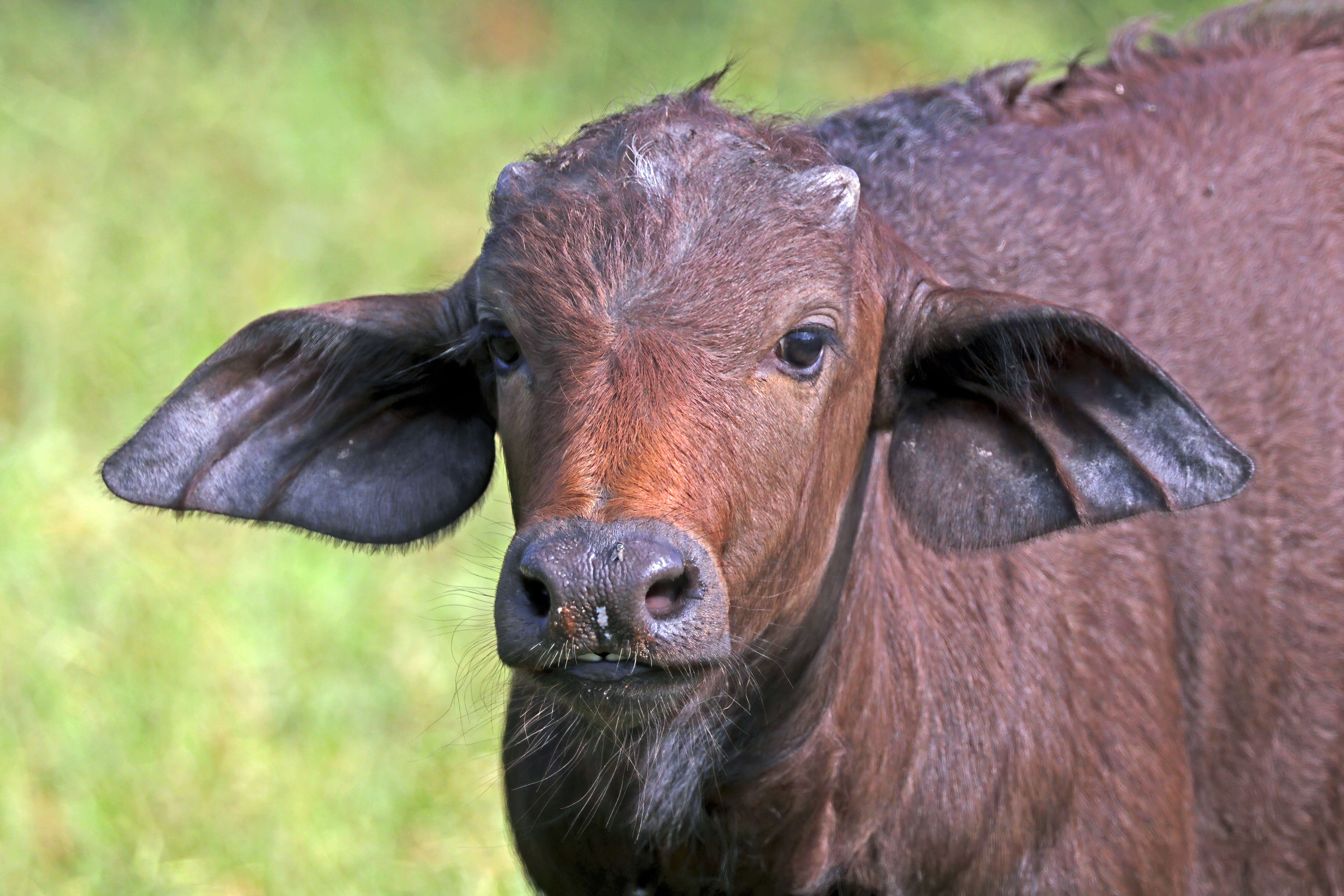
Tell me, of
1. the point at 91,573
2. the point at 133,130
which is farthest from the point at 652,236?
the point at 133,130

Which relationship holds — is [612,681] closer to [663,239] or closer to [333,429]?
[663,239]

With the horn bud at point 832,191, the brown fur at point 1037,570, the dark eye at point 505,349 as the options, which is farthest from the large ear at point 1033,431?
the dark eye at point 505,349

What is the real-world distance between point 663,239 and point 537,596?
932 millimetres

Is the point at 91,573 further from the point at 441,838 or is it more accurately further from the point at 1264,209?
the point at 1264,209

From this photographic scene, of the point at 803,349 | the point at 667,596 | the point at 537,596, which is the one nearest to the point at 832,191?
the point at 803,349

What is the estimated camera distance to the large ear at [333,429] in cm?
431

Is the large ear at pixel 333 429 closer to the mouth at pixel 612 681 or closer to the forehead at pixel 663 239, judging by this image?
the forehead at pixel 663 239

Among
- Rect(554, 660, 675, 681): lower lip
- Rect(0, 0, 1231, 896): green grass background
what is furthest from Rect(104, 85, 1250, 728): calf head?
Rect(0, 0, 1231, 896): green grass background

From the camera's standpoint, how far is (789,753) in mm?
4164

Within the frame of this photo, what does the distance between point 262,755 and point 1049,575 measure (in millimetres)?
3460

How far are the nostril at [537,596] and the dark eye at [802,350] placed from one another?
34.4 inches

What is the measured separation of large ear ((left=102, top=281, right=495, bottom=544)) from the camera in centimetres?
431

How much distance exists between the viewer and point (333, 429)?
4586 millimetres

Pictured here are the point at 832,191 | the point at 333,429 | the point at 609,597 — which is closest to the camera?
the point at 609,597
